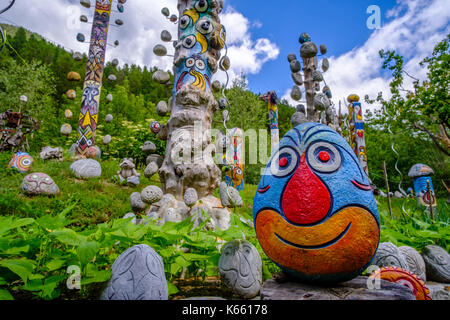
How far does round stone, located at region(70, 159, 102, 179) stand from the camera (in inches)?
259

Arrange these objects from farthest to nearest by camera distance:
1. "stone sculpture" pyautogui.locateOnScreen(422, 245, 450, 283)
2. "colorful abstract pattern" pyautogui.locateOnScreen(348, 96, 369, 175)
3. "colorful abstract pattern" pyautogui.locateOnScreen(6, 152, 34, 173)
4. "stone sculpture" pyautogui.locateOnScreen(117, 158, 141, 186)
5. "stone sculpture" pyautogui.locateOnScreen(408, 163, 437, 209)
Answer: "colorful abstract pattern" pyautogui.locateOnScreen(348, 96, 369, 175) < "stone sculpture" pyautogui.locateOnScreen(408, 163, 437, 209) < "stone sculpture" pyautogui.locateOnScreen(117, 158, 141, 186) < "colorful abstract pattern" pyautogui.locateOnScreen(6, 152, 34, 173) < "stone sculpture" pyautogui.locateOnScreen(422, 245, 450, 283)

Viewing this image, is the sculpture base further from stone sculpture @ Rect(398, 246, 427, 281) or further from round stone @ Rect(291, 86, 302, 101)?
round stone @ Rect(291, 86, 302, 101)

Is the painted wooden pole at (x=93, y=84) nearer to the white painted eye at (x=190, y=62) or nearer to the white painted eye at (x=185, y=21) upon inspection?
the white painted eye at (x=185, y=21)

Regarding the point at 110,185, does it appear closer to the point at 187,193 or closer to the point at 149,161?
the point at 149,161

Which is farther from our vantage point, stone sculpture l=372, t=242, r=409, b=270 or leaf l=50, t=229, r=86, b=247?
stone sculpture l=372, t=242, r=409, b=270

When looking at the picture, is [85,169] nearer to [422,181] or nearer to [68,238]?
[68,238]

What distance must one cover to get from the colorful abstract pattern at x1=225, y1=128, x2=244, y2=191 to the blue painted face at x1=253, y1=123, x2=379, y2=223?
6.33m

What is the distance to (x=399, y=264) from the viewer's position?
6.39ft

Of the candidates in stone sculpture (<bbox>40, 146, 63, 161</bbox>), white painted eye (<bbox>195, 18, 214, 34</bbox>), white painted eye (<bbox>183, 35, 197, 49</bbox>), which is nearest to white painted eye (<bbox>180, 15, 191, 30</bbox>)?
white painted eye (<bbox>195, 18, 214, 34</bbox>)

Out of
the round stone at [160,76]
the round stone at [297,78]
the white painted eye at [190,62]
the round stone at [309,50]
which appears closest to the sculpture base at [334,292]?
the round stone at [309,50]

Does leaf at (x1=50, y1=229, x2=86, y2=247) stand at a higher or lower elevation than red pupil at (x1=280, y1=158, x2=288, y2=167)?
lower

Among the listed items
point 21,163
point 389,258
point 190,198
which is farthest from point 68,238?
point 21,163

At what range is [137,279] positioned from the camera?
1.24 m

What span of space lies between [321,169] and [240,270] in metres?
0.80
